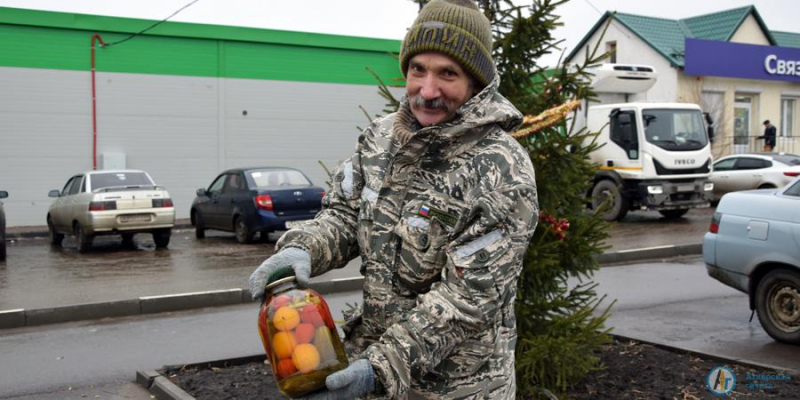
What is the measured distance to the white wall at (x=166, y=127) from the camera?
68.5 ft

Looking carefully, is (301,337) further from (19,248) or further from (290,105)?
(290,105)

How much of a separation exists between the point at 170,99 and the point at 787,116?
86.4 feet

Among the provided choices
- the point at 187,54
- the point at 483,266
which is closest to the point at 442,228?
the point at 483,266

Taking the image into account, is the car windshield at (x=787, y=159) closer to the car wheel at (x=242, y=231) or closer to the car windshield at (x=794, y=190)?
the car wheel at (x=242, y=231)

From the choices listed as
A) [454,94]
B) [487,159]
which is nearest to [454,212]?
[487,159]

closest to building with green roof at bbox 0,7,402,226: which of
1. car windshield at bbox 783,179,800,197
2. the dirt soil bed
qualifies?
car windshield at bbox 783,179,800,197

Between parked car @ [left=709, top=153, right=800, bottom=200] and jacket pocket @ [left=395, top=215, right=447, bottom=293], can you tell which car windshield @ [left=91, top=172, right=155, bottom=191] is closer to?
parked car @ [left=709, top=153, right=800, bottom=200]

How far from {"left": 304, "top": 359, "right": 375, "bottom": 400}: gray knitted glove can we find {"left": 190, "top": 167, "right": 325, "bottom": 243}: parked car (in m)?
12.5

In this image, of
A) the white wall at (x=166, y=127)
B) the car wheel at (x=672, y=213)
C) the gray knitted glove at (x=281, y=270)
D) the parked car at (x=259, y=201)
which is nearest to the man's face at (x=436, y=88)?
the gray knitted glove at (x=281, y=270)

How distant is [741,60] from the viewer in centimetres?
3231

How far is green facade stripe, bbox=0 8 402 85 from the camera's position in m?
20.9

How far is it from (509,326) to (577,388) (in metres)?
2.98

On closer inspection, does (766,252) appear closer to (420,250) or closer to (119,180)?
(420,250)

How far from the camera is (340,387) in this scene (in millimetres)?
2014
